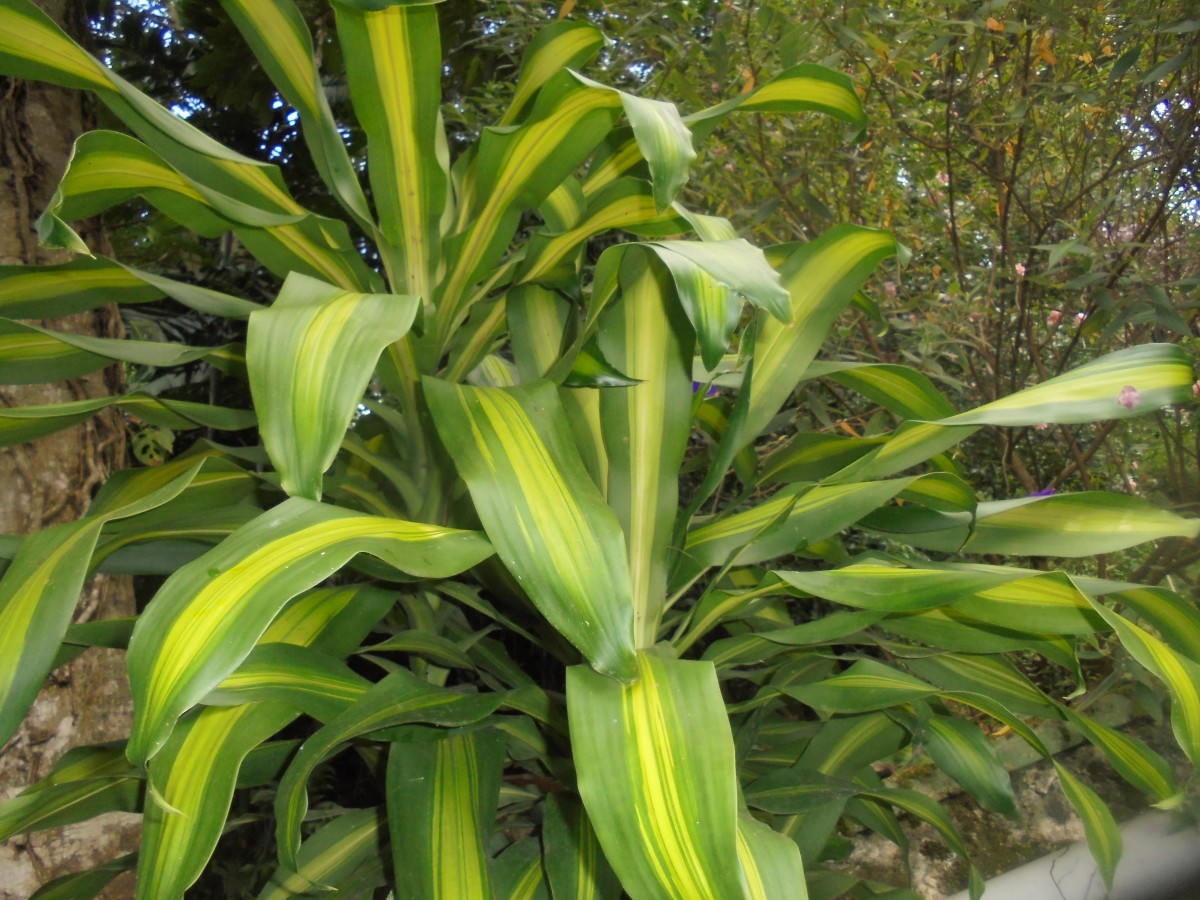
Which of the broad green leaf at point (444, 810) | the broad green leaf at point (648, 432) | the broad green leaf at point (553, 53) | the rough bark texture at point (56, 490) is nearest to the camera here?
the broad green leaf at point (444, 810)

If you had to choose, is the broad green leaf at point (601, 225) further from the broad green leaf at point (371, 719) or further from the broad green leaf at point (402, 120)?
the broad green leaf at point (371, 719)

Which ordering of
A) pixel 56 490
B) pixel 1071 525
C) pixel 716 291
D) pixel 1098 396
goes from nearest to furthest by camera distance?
1. pixel 716 291
2. pixel 1098 396
3. pixel 1071 525
4. pixel 56 490

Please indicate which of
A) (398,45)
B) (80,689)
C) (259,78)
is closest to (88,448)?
(80,689)

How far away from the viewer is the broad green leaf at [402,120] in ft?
2.14

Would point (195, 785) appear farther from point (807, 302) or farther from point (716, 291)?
point (807, 302)

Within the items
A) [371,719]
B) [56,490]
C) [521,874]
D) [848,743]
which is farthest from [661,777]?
[56,490]

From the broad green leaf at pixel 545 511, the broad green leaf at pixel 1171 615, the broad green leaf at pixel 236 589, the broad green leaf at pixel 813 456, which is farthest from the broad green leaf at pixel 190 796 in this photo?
the broad green leaf at pixel 1171 615

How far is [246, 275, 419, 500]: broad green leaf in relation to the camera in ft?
1.39

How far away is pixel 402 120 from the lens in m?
0.70

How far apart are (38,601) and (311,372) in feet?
0.73

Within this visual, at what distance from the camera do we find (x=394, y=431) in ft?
2.62

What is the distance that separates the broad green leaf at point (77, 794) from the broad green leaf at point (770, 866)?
1.52 ft

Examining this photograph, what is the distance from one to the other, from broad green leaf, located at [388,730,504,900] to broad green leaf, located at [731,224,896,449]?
34 centimetres

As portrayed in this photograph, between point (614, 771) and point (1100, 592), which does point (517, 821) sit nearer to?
point (614, 771)
